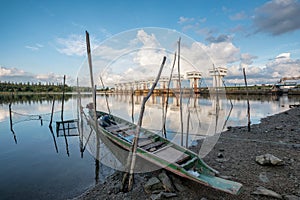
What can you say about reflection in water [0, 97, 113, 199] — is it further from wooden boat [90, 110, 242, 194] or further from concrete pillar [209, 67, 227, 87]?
concrete pillar [209, 67, 227, 87]

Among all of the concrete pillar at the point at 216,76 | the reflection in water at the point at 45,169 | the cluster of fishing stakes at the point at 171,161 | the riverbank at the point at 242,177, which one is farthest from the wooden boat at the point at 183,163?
the concrete pillar at the point at 216,76

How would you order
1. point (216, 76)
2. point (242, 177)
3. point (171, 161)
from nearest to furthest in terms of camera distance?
1. point (171, 161)
2. point (242, 177)
3. point (216, 76)

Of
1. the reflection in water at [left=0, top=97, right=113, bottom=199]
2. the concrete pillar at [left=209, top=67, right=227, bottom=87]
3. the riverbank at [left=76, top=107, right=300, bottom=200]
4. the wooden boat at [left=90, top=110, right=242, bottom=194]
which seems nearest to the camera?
the wooden boat at [left=90, top=110, right=242, bottom=194]

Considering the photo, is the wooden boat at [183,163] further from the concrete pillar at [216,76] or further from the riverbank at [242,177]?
the concrete pillar at [216,76]

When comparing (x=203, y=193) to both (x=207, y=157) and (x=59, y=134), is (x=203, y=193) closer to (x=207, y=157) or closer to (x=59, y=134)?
(x=207, y=157)

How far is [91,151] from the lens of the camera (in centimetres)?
740

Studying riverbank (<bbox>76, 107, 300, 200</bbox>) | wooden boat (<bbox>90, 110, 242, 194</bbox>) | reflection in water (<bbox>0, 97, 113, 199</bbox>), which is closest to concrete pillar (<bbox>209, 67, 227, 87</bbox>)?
riverbank (<bbox>76, 107, 300, 200</bbox>)

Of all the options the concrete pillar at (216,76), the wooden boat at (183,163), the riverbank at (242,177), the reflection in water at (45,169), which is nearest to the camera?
the wooden boat at (183,163)

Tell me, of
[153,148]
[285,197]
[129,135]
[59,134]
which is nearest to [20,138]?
[59,134]

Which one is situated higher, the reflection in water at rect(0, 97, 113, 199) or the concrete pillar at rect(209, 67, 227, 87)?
the concrete pillar at rect(209, 67, 227, 87)

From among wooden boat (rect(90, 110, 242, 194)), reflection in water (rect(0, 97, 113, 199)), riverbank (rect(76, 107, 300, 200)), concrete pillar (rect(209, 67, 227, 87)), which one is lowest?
reflection in water (rect(0, 97, 113, 199))

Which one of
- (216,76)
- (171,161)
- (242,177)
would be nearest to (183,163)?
(171,161)

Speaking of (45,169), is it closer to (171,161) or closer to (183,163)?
(171,161)

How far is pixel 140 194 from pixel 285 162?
Result: 409 centimetres
